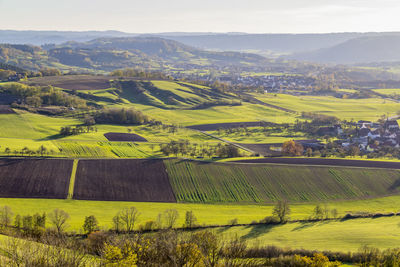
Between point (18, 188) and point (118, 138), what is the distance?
50371 millimetres

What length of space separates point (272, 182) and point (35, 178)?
175 ft

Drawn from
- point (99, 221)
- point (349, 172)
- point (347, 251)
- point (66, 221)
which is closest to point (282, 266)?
point (347, 251)

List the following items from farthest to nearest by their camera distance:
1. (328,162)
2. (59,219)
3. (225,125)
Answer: (225,125), (328,162), (59,219)

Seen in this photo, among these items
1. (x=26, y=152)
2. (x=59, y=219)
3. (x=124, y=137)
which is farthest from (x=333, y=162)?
(x=26, y=152)

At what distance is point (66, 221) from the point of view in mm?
64000

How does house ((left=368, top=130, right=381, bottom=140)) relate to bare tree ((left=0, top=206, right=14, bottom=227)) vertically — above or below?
above

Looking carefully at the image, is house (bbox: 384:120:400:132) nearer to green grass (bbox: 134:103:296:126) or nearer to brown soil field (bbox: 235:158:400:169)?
green grass (bbox: 134:103:296:126)

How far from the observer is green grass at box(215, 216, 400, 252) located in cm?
5753

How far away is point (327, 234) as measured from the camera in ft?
206

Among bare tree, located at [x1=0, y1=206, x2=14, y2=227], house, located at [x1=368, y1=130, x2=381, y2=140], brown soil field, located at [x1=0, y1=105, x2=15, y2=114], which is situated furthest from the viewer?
house, located at [x1=368, y1=130, x2=381, y2=140]

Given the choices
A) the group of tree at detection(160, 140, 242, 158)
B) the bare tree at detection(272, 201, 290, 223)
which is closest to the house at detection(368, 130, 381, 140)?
the group of tree at detection(160, 140, 242, 158)

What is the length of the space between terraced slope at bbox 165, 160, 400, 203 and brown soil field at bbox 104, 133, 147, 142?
32.0m

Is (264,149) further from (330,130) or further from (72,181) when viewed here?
(72,181)

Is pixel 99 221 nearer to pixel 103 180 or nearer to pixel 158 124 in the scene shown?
pixel 103 180
